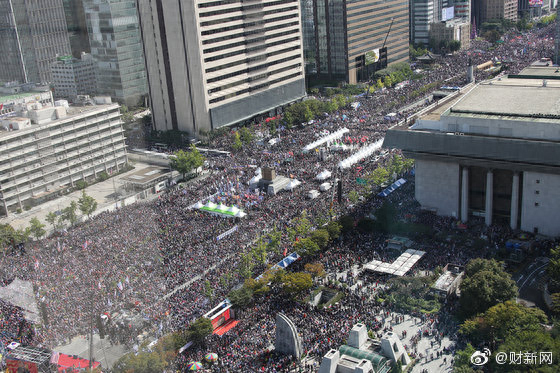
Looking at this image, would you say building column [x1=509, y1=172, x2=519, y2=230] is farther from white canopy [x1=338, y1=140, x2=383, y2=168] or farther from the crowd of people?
white canopy [x1=338, y1=140, x2=383, y2=168]

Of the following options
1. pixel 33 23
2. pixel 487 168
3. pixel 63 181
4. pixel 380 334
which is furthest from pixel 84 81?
pixel 380 334

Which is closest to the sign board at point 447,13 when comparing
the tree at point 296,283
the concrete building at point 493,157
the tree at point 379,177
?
the concrete building at point 493,157

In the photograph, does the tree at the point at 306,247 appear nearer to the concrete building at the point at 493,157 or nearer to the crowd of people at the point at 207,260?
the crowd of people at the point at 207,260

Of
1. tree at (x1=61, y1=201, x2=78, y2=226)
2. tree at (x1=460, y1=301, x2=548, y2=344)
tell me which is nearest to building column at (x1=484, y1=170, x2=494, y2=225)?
tree at (x1=460, y1=301, x2=548, y2=344)

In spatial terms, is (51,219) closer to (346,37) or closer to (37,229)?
(37,229)

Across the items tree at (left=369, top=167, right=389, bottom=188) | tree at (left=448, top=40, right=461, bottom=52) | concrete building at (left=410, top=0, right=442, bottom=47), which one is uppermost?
concrete building at (left=410, top=0, right=442, bottom=47)

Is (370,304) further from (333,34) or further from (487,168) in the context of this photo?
(333,34)
